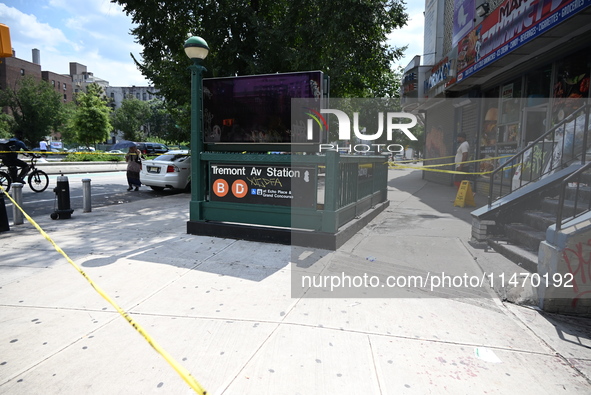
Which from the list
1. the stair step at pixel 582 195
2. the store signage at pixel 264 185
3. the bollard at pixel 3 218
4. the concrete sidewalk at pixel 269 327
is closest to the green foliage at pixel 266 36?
the store signage at pixel 264 185

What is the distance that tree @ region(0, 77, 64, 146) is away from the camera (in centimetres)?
4300

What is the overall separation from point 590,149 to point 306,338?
6149 mm

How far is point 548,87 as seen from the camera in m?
9.43

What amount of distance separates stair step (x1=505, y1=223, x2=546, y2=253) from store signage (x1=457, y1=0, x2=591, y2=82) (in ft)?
12.4

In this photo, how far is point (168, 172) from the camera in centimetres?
1306

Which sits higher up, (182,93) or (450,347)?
(182,93)

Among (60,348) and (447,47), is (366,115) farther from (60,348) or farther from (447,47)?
(60,348)

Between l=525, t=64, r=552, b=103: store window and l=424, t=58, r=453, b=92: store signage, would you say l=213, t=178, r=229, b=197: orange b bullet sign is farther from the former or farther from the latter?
l=424, t=58, r=453, b=92: store signage

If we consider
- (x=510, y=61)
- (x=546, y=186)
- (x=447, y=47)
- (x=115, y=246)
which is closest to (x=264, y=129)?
(x=115, y=246)

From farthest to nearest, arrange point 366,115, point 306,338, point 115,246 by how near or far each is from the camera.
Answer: point 366,115, point 115,246, point 306,338

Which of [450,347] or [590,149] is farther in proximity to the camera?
[590,149]

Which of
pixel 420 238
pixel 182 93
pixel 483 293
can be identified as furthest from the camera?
pixel 182 93

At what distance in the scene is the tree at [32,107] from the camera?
43.0m

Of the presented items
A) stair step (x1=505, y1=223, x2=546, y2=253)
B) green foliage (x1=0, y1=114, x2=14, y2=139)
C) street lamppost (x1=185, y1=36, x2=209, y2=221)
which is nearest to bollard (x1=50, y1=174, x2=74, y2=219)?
street lamppost (x1=185, y1=36, x2=209, y2=221)
